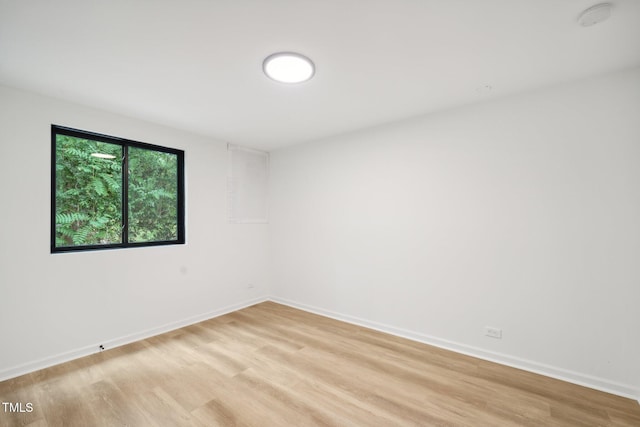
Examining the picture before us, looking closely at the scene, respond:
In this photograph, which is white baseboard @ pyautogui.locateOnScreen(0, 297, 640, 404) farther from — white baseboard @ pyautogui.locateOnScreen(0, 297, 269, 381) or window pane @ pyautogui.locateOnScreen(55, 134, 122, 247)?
window pane @ pyautogui.locateOnScreen(55, 134, 122, 247)

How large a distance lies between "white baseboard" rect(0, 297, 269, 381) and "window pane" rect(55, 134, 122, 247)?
106cm

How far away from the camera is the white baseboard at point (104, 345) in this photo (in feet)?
7.94

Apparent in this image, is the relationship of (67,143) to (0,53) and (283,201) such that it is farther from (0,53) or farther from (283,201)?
(283,201)

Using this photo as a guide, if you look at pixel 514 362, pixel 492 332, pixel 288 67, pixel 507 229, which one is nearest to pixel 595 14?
pixel 507 229

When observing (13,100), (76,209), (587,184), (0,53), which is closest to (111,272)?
(76,209)

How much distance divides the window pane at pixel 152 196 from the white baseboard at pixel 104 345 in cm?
108

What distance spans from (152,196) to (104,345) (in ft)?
5.59

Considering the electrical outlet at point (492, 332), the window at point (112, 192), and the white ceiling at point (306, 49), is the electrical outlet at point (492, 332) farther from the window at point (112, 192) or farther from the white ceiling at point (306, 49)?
the window at point (112, 192)

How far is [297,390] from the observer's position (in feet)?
7.31

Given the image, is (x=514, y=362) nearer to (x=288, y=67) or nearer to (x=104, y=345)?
Answer: (x=288, y=67)

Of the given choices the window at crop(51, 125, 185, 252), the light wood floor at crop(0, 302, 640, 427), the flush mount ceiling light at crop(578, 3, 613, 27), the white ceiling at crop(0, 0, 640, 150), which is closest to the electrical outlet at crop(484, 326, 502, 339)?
the light wood floor at crop(0, 302, 640, 427)

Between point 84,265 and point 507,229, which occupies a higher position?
point 507,229

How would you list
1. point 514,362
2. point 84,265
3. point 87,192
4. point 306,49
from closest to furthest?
point 306,49 < point 514,362 < point 84,265 < point 87,192

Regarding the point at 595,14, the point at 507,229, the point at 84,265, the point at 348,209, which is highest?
the point at 595,14
